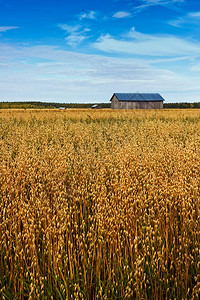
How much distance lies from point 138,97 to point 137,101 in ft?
3.61

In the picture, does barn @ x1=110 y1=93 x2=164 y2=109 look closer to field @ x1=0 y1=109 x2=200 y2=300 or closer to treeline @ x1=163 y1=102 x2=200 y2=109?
treeline @ x1=163 y1=102 x2=200 y2=109

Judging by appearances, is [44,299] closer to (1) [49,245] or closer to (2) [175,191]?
(1) [49,245]

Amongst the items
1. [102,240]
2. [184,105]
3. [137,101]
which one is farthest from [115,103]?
[102,240]

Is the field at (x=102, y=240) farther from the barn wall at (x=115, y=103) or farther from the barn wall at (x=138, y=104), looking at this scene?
the barn wall at (x=115, y=103)

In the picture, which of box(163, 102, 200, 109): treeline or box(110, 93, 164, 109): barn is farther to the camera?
box(163, 102, 200, 109): treeline

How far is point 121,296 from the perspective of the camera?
2.29 m

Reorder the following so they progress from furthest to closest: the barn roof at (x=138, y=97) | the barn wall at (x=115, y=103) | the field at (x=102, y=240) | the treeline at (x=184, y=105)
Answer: the treeline at (x=184, y=105) → the barn wall at (x=115, y=103) → the barn roof at (x=138, y=97) → the field at (x=102, y=240)

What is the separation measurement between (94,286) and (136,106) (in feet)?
207

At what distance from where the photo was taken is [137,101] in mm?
63594

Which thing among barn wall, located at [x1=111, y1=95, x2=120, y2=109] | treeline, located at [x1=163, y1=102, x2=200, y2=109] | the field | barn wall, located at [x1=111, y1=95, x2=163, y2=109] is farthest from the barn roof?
the field

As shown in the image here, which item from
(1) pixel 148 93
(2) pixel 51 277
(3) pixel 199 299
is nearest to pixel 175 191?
(3) pixel 199 299

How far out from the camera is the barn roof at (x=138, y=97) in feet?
208

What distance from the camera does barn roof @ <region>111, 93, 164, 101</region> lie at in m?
63.5

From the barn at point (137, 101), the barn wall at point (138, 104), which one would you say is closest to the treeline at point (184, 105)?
the barn at point (137, 101)
